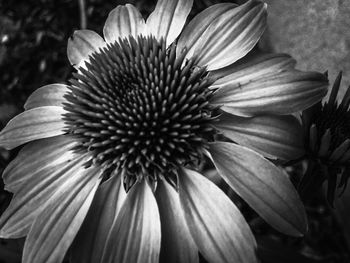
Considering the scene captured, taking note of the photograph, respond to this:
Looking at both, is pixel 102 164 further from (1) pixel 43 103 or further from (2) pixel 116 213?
(1) pixel 43 103

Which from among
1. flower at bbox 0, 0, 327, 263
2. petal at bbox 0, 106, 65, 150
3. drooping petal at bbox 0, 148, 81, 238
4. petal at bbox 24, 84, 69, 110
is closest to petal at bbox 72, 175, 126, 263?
flower at bbox 0, 0, 327, 263

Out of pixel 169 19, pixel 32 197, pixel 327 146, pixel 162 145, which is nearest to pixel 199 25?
pixel 169 19

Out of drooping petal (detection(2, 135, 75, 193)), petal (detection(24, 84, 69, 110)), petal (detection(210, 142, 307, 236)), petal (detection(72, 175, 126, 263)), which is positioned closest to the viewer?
petal (detection(210, 142, 307, 236))

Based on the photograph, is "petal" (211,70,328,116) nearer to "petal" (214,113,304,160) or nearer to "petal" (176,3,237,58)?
"petal" (214,113,304,160)

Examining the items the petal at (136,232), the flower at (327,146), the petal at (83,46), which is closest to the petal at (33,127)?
the petal at (83,46)

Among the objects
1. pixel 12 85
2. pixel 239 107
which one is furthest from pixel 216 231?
pixel 12 85
